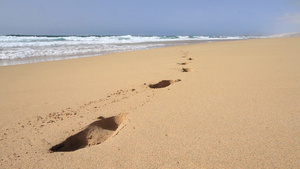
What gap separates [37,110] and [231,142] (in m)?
1.75

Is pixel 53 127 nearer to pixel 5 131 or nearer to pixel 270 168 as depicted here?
pixel 5 131

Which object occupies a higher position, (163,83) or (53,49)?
(163,83)

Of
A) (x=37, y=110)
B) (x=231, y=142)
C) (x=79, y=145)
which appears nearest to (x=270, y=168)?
(x=231, y=142)

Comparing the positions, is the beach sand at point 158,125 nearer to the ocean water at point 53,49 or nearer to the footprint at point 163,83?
the footprint at point 163,83

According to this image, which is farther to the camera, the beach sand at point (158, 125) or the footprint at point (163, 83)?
the footprint at point (163, 83)

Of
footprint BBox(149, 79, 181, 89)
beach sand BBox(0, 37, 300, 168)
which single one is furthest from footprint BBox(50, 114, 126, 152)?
footprint BBox(149, 79, 181, 89)

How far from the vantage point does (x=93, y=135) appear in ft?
4.76

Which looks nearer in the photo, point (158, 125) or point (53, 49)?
point (158, 125)

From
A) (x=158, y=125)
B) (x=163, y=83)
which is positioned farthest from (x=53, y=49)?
(x=158, y=125)

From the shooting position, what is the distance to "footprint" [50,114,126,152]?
52.0 inches

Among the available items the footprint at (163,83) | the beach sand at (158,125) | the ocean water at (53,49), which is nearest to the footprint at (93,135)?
the beach sand at (158,125)

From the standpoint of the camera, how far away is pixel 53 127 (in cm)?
152

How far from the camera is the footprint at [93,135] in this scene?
1321 mm

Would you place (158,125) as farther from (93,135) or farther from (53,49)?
(53,49)
